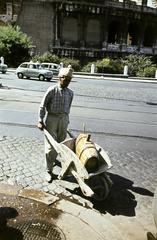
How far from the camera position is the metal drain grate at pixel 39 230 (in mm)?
5344

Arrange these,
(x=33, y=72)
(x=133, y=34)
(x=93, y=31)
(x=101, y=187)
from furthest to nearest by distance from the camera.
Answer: (x=133, y=34) < (x=93, y=31) < (x=33, y=72) < (x=101, y=187)

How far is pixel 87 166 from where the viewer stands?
7.21 meters

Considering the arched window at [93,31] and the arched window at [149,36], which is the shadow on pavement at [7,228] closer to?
the arched window at [93,31]

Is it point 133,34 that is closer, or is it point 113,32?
point 113,32

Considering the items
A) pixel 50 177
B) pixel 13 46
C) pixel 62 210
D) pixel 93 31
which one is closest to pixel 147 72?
pixel 93 31

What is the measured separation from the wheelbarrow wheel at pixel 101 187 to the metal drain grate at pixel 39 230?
1415mm

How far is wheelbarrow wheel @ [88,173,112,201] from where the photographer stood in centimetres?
700

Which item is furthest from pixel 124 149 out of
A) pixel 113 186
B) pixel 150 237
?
pixel 150 237

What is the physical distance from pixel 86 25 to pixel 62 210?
148ft

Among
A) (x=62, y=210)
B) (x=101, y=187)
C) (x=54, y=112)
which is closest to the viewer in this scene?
(x=62, y=210)

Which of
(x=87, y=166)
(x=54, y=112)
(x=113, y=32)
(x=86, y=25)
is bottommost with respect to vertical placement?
(x=87, y=166)

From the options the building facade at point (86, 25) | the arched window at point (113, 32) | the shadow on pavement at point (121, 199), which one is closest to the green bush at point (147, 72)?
the building facade at point (86, 25)

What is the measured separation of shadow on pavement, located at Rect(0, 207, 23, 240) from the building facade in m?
42.3

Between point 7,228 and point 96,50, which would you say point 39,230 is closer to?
point 7,228
